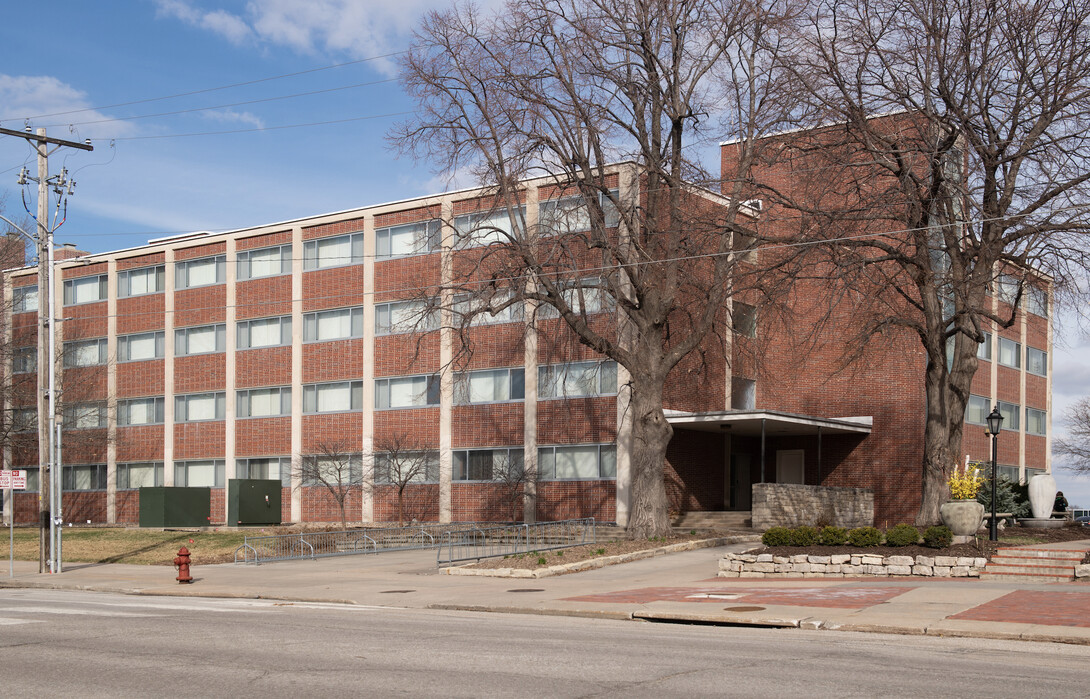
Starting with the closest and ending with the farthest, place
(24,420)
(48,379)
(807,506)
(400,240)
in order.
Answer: (48,379) → (807,506) → (400,240) → (24,420)

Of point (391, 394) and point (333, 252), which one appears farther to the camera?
point (333, 252)


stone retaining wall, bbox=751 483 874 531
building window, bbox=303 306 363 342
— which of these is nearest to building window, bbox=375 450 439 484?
building window, bbox=303 306 363 342

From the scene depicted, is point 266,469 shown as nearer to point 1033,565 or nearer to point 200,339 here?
point 200,339

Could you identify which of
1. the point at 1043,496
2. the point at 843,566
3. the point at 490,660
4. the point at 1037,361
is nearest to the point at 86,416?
the point at 843,566

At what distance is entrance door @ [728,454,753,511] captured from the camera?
43.4 m

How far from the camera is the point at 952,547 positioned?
23047mm

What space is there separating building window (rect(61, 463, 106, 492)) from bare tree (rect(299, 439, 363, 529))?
13.2m

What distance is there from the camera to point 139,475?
171ft

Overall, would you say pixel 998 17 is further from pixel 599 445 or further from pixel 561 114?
pixel 599 445

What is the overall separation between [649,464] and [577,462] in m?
10.3

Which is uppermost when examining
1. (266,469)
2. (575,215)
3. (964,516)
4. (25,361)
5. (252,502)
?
(575,215)

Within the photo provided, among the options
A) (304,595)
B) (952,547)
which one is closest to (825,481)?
(952,547)

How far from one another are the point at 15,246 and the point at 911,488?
45.2 meters

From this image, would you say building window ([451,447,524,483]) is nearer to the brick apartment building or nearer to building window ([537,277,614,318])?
the brick apartment building
